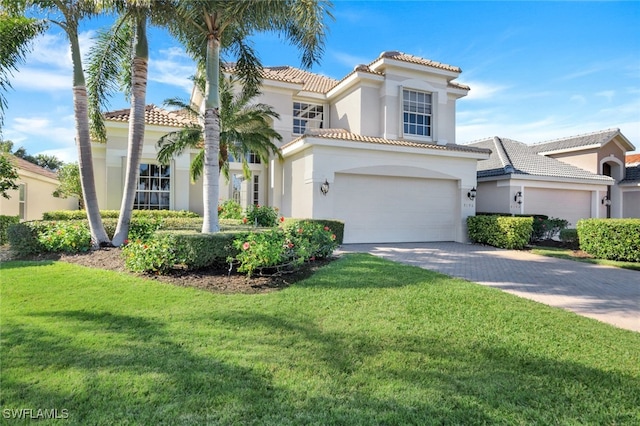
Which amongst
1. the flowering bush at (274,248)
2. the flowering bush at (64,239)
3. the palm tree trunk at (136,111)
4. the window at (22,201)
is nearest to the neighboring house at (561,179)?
the flowering bush at (274,248)

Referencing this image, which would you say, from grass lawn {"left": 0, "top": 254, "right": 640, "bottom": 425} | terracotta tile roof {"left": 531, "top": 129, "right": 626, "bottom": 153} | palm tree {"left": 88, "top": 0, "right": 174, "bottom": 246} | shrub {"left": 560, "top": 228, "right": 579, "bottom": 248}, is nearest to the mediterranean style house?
shrub {"left": 560, "top": 228, "right": 579, "bottom": 248}

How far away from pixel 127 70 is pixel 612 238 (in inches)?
715

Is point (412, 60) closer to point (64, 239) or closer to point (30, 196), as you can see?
point (64, 239)

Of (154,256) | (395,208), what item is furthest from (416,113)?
(154,256)

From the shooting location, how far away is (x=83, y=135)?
10.4 metres

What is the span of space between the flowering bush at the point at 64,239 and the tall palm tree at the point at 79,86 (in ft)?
0.95

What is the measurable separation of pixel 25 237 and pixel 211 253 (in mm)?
6567

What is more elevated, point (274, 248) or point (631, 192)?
point (631, 192)

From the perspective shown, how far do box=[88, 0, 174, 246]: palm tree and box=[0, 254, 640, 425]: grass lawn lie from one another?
454cm

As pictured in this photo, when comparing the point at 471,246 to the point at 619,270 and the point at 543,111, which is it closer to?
the point at 619,270

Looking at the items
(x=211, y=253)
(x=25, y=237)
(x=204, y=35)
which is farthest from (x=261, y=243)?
(x=25, y=237)

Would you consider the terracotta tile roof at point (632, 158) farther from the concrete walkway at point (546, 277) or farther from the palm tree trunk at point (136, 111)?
the palm tree trunk at point (136, 111)

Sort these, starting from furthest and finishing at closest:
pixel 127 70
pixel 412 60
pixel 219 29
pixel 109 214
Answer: pixel 412 60
pixel 109 214
pixel 127 70
pixel 219 29

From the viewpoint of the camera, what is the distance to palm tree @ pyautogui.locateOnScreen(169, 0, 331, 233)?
29.1ft
